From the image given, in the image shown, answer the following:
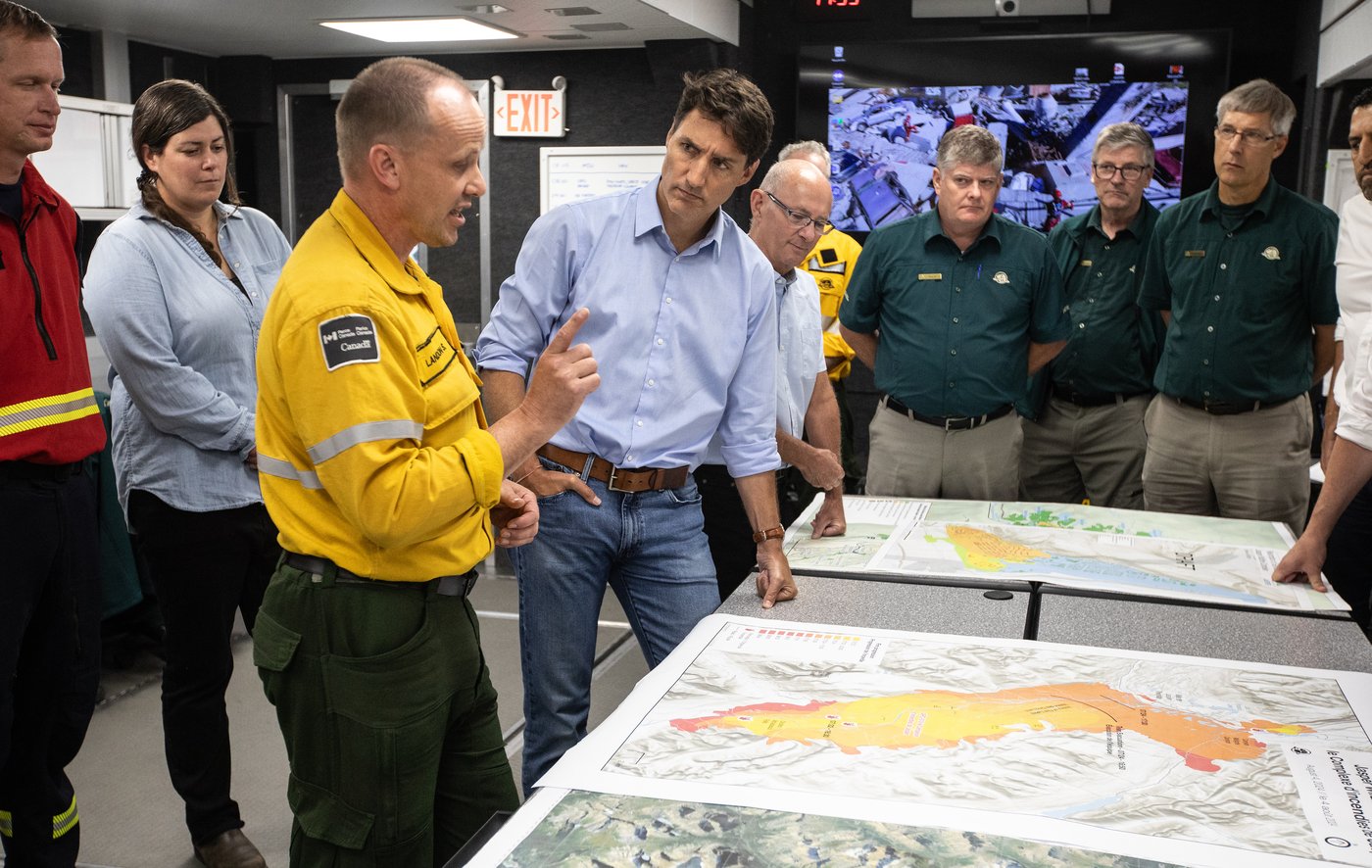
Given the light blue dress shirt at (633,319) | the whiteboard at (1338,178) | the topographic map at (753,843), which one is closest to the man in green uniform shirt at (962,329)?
the light blue dress shirt at (633,319)

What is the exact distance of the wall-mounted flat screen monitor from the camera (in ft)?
16.2

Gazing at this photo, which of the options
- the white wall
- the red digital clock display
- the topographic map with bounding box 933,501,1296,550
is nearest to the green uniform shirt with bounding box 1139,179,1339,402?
the topographic map with bounding box 933,501,1296,550

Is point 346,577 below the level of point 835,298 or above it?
below

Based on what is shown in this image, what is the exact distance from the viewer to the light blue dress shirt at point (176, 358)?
2.20 metres

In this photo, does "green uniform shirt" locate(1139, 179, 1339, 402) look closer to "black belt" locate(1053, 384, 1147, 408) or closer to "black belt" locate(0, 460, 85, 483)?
"black belt" locate(1053, 384, 1147, 408)

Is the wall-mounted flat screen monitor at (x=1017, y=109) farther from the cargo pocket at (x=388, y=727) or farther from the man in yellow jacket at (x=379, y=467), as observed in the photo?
the cargo pocket at (x=388, y=727)

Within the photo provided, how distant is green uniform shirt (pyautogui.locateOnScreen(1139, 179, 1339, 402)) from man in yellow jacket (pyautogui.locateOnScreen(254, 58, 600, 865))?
2.02m

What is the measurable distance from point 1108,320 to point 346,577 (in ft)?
8.45

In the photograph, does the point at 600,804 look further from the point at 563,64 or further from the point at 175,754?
the point at 563,64

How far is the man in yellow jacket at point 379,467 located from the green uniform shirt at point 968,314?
163 centimetres

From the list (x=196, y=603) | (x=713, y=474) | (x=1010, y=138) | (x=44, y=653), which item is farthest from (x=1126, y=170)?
(x=44, y=653)

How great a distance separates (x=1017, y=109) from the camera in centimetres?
514

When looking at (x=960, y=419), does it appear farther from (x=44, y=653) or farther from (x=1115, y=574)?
(x=44, y=653)

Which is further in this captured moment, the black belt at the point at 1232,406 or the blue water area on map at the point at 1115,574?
the black belt at the point at 1232,406
